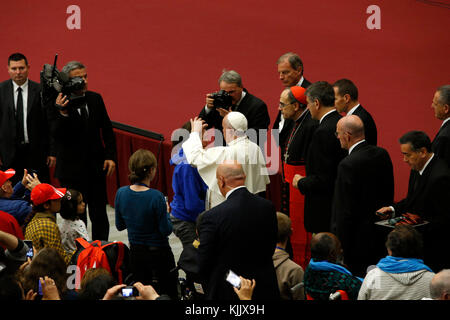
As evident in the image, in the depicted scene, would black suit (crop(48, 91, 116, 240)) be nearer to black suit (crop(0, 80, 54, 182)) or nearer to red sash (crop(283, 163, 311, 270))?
black suit (crop(0, 80, 54, 182))

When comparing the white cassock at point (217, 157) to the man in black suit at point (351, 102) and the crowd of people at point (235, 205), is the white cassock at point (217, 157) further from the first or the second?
the man in black suit at point (351, 102)

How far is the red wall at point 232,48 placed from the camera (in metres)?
6.49

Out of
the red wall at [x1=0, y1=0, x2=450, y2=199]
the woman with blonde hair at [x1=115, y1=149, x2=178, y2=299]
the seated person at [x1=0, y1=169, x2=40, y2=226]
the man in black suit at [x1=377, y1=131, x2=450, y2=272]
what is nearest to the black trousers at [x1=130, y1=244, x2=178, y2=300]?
the woman with blonde hair at [x1=115, y1=149, x2=178, y2=299]

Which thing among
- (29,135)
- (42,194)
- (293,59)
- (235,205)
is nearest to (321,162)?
(293,59)

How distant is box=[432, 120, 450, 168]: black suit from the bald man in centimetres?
124

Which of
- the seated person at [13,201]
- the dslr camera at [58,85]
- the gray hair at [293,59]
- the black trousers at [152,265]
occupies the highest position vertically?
the gray hair at [293,59]

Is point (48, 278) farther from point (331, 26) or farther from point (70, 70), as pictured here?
point (331, 26)

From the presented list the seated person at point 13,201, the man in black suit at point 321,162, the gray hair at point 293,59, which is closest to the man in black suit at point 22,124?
the seated person at point 13,201

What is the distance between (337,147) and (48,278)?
7.68 feet

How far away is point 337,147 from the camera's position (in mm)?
4781

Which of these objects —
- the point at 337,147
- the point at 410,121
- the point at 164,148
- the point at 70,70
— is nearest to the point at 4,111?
the point at 70,70

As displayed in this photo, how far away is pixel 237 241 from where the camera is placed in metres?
3.36

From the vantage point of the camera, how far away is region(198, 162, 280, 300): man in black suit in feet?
11.0

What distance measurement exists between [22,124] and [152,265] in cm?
240
